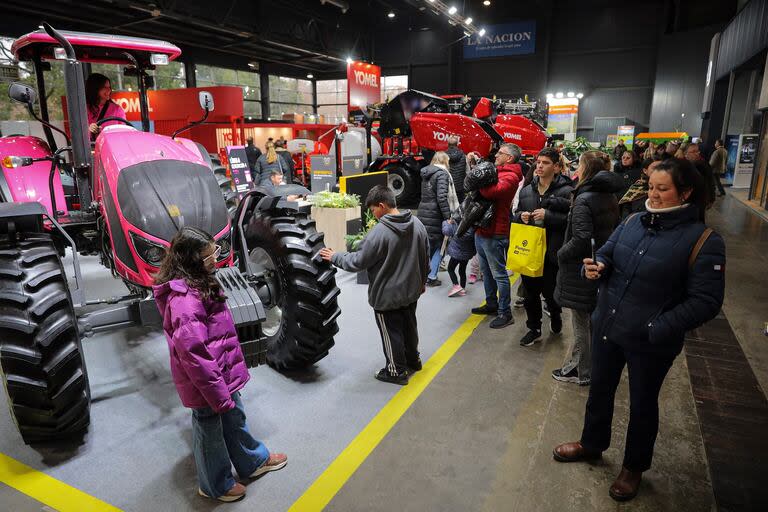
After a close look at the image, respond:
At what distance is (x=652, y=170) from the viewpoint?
231cm

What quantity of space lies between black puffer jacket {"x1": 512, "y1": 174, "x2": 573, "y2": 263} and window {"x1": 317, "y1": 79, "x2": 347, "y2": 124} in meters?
23.1

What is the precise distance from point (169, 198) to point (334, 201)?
3.72 m

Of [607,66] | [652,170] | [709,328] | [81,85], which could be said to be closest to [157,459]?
[81,85]

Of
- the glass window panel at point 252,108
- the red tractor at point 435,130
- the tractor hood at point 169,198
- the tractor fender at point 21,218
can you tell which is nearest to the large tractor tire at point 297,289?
the tractor hood at point 169,198

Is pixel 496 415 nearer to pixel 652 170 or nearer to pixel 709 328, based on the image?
pixel 652 170

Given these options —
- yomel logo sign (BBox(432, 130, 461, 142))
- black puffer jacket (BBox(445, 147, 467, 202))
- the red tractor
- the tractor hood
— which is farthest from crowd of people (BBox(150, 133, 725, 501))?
yomel logo sign (BBox(432, 130, 461, 142))

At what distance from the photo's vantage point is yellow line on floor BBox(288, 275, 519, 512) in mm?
2510

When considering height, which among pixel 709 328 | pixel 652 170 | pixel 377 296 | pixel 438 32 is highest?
pixel 438 32

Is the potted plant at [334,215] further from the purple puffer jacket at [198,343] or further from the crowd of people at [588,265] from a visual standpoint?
the purple puffer jacket at [198,343]

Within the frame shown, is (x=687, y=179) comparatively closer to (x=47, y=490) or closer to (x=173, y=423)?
(x=173, y=423)

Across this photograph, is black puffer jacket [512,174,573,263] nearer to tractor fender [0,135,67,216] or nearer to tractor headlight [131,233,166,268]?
tractor headlight [131,233,166,268]

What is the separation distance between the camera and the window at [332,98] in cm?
2631

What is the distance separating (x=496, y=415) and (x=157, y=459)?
6.89ft

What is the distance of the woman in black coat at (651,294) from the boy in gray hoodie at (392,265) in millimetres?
1293
